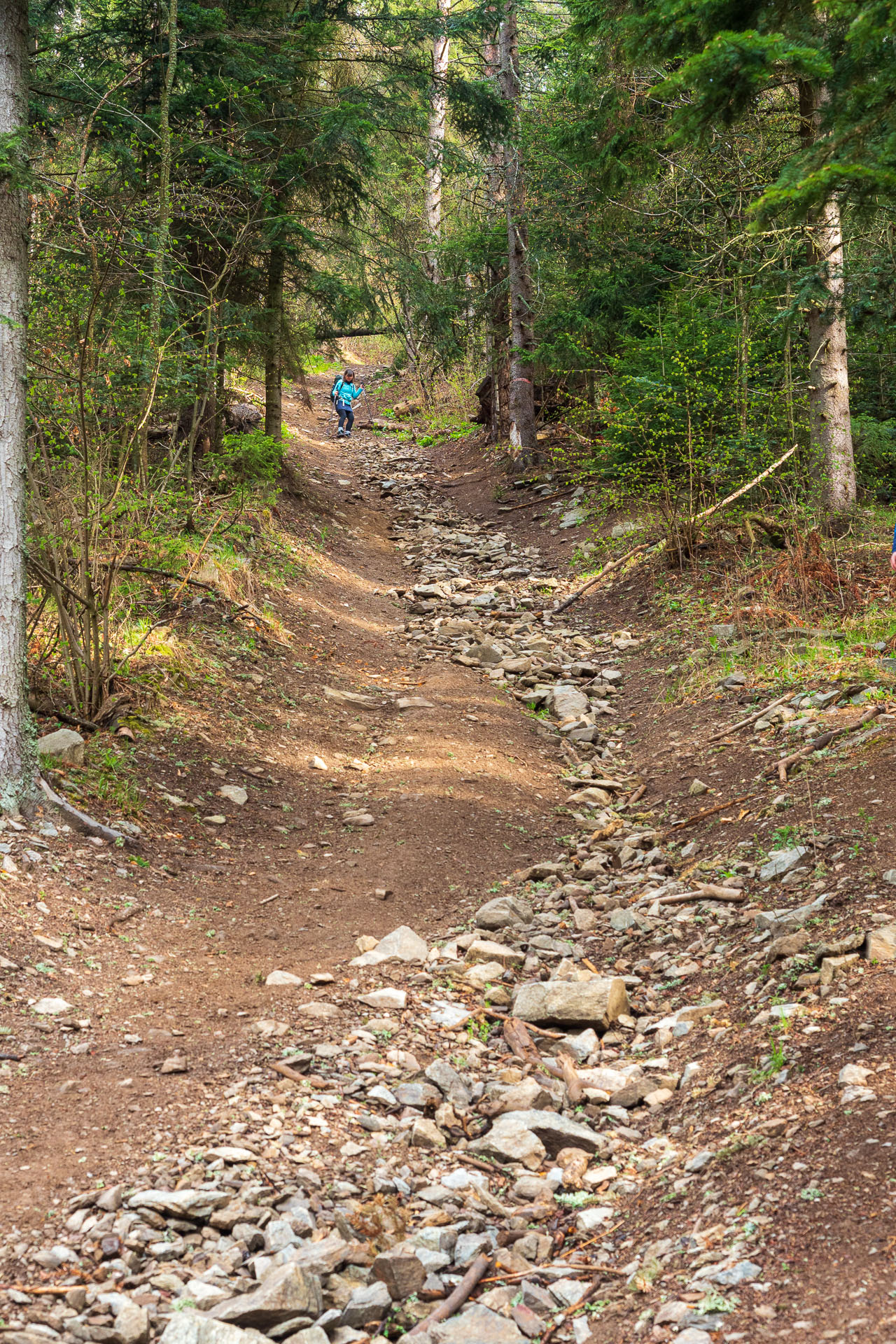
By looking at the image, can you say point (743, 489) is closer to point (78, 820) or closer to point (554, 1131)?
point (78, 820)

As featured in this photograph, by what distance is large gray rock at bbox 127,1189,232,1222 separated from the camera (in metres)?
2.88

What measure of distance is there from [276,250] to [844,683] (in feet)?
29.6

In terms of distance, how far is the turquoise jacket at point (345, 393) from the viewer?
2197 cm

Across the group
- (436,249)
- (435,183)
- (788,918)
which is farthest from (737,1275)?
(435,183)

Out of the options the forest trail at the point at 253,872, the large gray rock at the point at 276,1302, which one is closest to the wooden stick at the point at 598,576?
the forest trail at the point at 253,872

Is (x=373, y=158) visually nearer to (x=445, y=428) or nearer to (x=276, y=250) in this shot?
(x=276, y=250)

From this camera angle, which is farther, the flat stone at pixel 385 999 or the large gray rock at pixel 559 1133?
the flat stone at pixel 385 999

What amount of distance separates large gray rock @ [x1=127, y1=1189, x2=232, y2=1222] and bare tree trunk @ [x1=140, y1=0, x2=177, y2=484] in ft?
16.9

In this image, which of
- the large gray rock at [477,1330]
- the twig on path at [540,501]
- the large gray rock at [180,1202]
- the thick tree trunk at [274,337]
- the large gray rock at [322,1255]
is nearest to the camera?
the large gray rock at [477,1330]

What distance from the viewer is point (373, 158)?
1243 centimetres

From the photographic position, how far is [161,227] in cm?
752

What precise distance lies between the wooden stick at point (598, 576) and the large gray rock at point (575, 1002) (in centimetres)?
750

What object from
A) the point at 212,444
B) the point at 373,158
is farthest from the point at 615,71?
the point at 212,444

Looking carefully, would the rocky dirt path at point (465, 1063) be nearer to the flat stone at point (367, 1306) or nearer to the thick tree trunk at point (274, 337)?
the flat stone at point (367, 1306)
